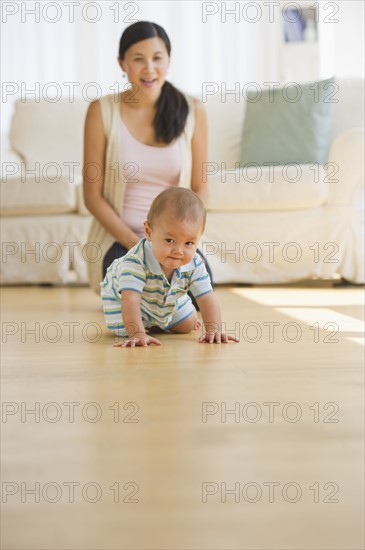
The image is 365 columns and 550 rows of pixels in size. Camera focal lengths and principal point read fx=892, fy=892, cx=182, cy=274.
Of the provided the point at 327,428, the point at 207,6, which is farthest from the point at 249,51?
the point at 327,428

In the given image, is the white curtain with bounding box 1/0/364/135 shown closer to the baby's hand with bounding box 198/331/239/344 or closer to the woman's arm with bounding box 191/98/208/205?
the woman's arm with bounding box 191/98/208/205

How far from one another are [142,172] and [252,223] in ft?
3.38

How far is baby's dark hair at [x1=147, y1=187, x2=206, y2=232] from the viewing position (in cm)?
200

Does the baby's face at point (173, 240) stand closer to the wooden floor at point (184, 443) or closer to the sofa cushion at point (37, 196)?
the wooden floor at point (184, 443)

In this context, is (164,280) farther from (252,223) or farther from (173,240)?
(252,223)

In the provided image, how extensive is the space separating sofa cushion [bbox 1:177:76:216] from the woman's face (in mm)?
1321

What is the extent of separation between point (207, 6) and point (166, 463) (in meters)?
5.38

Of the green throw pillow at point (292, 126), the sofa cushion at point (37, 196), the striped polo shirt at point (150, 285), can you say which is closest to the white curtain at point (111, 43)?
the green throw pillow at point (292, 126)

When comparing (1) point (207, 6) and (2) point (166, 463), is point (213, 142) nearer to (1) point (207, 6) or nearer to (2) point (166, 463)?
(1) point (207, 6)

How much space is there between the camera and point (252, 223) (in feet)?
12.4

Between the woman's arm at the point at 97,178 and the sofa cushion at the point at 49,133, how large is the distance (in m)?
1.65

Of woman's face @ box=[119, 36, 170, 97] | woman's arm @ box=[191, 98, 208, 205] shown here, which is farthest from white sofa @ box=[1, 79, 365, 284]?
woman's face @ box=[119, 36, 170, 97]

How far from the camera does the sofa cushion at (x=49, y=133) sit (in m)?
4.52

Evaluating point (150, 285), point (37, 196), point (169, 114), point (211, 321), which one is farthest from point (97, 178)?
point (37, 196)
